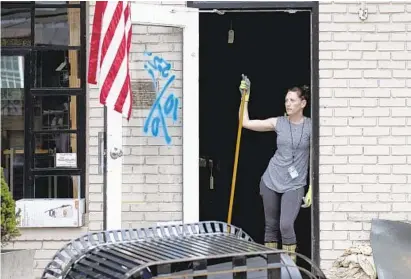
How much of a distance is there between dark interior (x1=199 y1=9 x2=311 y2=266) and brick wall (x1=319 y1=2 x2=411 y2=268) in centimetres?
134

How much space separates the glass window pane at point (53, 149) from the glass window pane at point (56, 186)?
0.33ft

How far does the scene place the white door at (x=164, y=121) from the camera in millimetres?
5465

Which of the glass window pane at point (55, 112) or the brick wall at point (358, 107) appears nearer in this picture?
the brick wall at point (358, 107)

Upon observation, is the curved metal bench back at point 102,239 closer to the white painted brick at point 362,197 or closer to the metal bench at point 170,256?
the metal bench at point 170,256

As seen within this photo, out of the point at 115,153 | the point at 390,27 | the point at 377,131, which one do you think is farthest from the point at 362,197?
the point at 115,153

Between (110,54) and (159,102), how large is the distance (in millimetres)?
965

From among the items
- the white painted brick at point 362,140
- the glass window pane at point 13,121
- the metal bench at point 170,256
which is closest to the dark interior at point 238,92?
the white painted brick at point 362,140

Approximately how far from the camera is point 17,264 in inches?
191

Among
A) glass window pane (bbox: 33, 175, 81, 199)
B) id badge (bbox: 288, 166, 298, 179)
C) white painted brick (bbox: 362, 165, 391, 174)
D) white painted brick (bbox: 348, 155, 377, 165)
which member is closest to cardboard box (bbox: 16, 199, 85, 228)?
glass window pane (bbox: 33, 175, 81, 199)

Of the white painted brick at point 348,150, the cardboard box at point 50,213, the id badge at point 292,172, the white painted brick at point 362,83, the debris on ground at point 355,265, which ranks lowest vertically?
the debris on ground at point 355,265

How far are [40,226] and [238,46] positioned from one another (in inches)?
110

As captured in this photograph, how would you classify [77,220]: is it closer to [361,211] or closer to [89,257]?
[361,211]

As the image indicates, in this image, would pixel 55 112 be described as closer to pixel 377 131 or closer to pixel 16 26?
pixel 16 26

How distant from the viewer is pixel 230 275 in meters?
3.23
